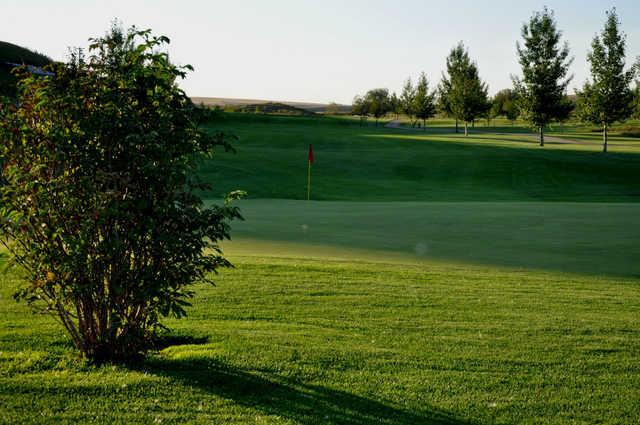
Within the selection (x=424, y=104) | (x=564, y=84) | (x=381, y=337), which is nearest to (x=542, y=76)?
(x=564, y=84)

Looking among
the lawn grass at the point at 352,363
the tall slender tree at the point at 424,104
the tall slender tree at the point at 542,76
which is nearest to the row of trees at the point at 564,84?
the tall slender tree at the point at 542,76

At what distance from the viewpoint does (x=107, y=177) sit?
5961 mm

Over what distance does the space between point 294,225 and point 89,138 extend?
45.2 feet

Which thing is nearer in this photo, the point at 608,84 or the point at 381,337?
the point at 381,337

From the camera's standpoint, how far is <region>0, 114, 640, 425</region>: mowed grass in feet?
20.0

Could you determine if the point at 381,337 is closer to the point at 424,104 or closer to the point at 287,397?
the point at 287,397

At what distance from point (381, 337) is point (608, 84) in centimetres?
6267

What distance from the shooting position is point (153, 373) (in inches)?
265

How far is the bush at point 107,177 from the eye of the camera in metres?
6.04

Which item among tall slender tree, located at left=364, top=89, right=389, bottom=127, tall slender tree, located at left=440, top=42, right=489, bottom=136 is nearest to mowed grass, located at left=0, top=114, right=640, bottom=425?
tall slender tree, located at left=440, top=42, right=489, bottom=136

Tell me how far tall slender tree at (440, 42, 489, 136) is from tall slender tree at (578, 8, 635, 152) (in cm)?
1858

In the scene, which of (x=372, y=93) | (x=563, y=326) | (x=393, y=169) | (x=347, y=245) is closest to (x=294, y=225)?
(x=347, y=245)

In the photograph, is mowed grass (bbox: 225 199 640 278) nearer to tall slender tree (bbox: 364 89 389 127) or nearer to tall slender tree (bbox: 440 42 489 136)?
tall slender tree (bbox: 440 42 489 136)

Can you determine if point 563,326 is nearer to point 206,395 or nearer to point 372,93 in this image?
point 206,395
